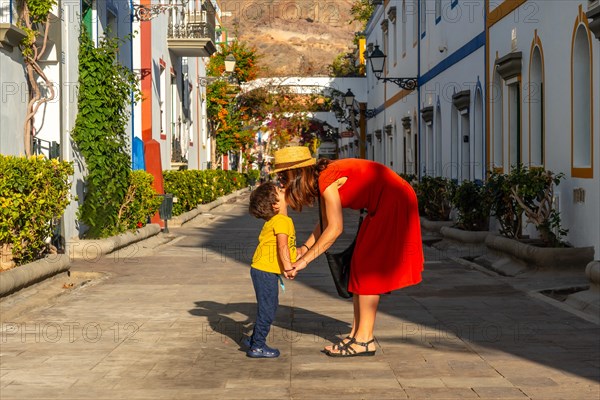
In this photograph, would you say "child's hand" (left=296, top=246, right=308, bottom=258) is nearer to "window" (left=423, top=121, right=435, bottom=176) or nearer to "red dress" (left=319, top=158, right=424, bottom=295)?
"red dress" (left=319, top=158, right=424, bottom=295)

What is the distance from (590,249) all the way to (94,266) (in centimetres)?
695

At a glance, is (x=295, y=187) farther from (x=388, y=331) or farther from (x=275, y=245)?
(x=388, y=331)

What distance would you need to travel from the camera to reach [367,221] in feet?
25.5

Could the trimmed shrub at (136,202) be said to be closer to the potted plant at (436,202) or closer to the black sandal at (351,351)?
the potted plant at (436,202)

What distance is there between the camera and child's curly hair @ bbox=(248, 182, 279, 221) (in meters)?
7.64

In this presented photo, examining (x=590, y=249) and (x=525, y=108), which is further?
(x=525, y=108)

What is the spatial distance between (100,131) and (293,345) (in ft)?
29.7

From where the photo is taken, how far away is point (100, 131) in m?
16.5

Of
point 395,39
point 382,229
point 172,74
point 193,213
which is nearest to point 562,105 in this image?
point 382,229

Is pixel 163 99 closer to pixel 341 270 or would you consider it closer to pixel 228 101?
pixel 228 101

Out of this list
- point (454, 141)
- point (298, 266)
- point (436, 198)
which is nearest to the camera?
point (298, 266)

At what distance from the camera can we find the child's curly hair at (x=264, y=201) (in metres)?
7.64

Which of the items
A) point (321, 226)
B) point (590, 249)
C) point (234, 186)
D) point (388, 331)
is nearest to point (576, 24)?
point (590, 249)

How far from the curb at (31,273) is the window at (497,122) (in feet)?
27.5
